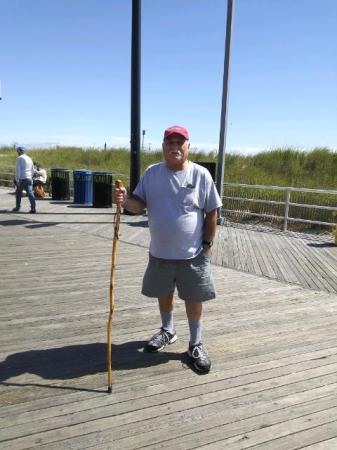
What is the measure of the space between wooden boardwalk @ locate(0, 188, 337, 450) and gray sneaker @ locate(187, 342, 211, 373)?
8 centimetres

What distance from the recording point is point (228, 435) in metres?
2.83

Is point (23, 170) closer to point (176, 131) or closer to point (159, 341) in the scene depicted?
point (159, 341)

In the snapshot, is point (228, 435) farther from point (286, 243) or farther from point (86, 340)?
point (286, 243)

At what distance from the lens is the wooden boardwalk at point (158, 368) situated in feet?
9.34

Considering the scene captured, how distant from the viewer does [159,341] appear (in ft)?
13.0

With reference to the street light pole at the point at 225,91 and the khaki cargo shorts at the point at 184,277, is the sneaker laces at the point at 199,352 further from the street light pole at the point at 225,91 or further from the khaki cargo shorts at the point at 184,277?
the street light pole at the point at 225,91

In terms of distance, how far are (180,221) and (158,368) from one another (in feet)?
3.90

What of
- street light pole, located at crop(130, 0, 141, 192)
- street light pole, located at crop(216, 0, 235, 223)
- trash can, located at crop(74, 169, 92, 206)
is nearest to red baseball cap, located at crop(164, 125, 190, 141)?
street light pole, located at crop(216, 0, 235, 223)

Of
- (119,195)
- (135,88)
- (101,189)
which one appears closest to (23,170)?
(101,189)

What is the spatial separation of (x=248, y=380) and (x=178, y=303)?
73.2 inches

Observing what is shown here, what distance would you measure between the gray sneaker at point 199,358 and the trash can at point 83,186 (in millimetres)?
11151

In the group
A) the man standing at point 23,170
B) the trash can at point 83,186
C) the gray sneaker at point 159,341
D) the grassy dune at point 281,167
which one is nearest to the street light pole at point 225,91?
the man standing at point 23,170

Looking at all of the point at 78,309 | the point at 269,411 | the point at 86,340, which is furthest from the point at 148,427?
the point at 78,309

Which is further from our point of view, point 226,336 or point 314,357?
point 226,336
